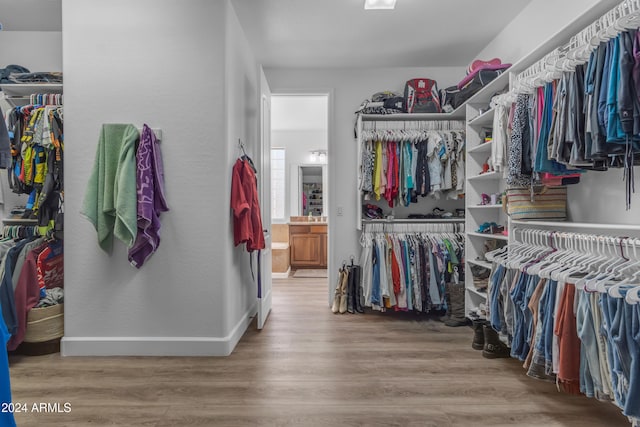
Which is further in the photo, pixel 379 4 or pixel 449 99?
pixel 449 99

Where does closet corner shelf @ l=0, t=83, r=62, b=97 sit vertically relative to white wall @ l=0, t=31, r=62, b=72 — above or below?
below

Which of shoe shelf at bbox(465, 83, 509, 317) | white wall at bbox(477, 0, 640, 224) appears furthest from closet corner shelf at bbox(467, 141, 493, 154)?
white wall at bbox(477, 0, 640, 224)

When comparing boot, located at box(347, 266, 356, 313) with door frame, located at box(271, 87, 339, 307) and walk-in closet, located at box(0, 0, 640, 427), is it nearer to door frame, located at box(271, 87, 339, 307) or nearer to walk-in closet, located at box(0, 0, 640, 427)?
walk-in closet, located at box(0, 0, 640, 427)

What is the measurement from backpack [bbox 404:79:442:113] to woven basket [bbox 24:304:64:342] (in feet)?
11.7

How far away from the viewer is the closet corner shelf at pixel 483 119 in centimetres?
273

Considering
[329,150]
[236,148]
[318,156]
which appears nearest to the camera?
[236,148]

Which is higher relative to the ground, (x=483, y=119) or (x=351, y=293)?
(x=483, y=119)

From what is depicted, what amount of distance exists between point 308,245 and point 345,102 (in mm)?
2927

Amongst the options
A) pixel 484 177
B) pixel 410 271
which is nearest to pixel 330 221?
pixel 410 271

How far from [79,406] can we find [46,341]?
93cm

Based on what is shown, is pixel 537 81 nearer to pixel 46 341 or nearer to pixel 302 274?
pixel 46 341

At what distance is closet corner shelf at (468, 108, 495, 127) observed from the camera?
2.73 metres

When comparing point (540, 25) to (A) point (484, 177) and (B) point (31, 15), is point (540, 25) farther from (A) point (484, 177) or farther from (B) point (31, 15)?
(B) point (31, 15)

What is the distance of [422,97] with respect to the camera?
11.9ft
